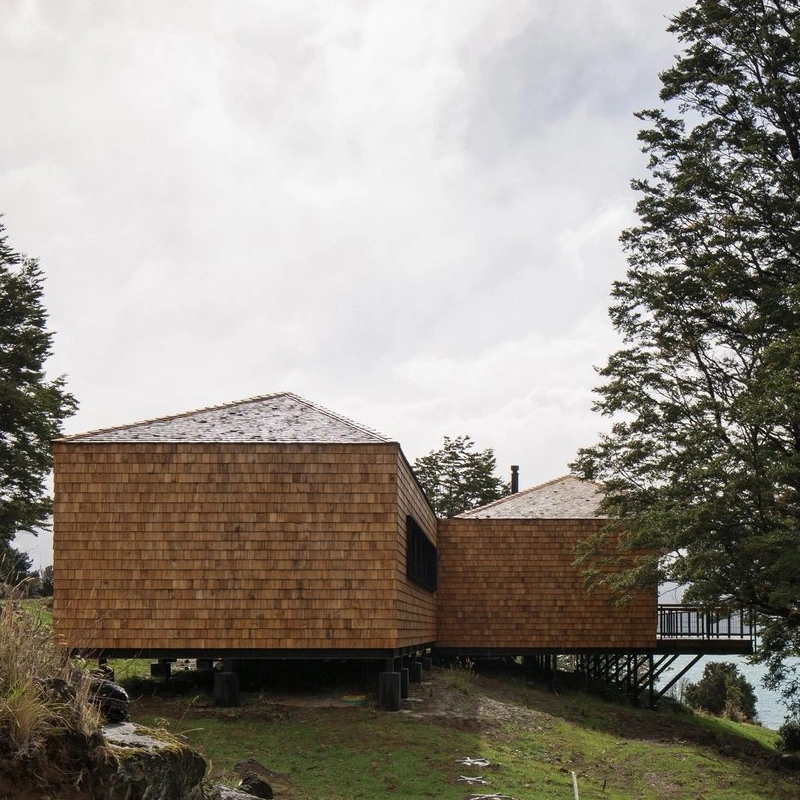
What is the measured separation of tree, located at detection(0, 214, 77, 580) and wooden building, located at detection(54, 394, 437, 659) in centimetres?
1464

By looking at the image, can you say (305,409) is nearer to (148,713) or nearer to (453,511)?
(148,713)

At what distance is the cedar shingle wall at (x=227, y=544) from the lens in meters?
14.8

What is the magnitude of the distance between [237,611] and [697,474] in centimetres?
847

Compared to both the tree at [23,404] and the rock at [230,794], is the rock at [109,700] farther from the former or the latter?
the tree at [23,404]

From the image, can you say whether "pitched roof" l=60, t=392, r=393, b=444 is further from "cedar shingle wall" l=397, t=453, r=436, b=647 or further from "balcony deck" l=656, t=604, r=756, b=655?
"balcony deck" l=656, t=604, r=756, b=655

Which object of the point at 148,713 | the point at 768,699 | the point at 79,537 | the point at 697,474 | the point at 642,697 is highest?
the point at 697,474

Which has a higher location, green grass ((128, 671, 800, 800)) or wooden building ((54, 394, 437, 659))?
wooden building ((54, 394, 437, 659))

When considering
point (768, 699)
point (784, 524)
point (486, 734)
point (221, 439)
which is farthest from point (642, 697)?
point (768, 699)

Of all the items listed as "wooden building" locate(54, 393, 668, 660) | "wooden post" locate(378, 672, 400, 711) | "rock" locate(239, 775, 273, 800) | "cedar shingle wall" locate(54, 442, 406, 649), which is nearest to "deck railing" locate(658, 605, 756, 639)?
"wooden building" locate(54, 393, 668, 660)

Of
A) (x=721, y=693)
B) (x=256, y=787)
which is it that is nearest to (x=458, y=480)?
(x=721, y=693)

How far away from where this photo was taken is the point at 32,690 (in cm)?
488

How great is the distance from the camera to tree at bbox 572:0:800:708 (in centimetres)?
1691

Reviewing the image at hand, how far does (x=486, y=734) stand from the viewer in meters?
14.3

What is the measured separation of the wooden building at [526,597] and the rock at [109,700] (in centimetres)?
1689
